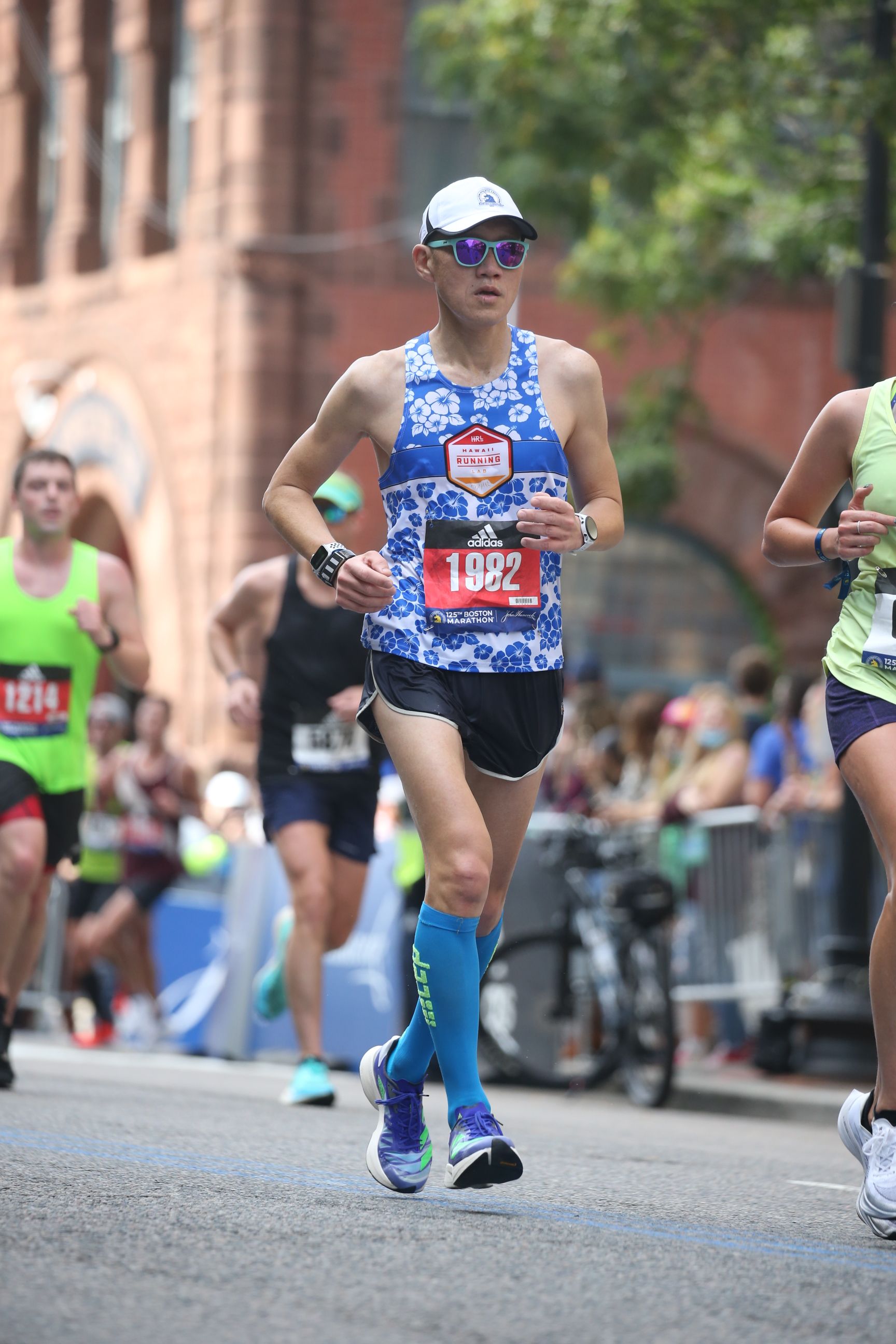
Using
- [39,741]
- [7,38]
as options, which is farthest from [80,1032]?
[7,38]

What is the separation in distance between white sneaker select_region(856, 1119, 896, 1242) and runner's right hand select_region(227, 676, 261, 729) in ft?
14.6

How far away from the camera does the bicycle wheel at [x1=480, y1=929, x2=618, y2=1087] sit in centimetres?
1148

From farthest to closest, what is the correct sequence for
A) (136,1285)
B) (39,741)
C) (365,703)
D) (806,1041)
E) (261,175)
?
(261,175) < (806,1041) < (39,741) < (365,703) < (136,1285)

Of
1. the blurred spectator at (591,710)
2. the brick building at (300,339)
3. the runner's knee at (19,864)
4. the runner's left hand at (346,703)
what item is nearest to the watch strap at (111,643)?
the runner's knee at (19,864)

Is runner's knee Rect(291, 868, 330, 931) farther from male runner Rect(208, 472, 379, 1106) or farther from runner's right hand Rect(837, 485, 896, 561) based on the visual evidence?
runner's right hand Rect(837, 485, 896, 561)

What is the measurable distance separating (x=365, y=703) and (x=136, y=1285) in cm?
182

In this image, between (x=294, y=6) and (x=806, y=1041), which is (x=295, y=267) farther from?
(x=806, y=1041)

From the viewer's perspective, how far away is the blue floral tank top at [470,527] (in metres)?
5.46

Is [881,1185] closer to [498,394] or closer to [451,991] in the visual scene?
[451,991]

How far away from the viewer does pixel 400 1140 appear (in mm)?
5457

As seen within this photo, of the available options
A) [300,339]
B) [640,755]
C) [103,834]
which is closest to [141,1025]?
[103,834]

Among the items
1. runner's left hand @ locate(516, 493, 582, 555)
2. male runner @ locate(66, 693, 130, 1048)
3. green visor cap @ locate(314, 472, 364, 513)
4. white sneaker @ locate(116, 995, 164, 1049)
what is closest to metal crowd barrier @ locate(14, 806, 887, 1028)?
green visor cap @ locate(314, 472, 364, 513)

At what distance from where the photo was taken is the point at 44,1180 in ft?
17.6

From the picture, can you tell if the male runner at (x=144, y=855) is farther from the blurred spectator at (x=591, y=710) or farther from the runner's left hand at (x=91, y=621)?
the runner's left hand at (x=91, y=621)
